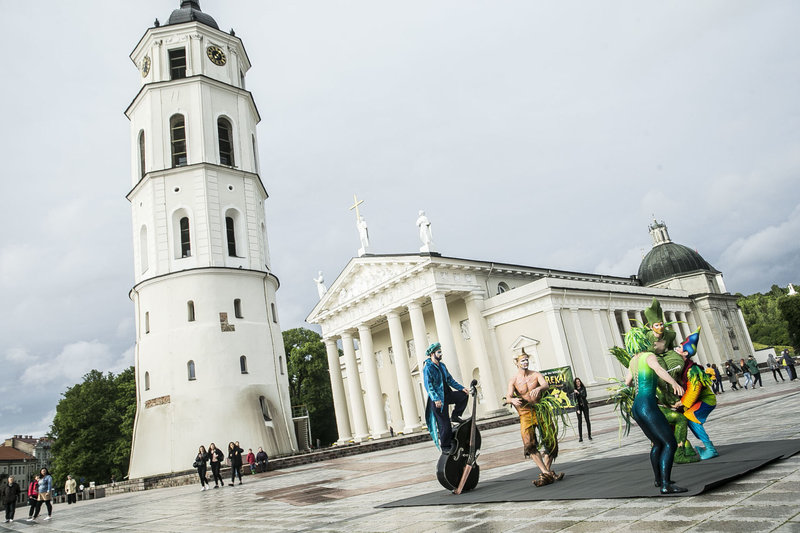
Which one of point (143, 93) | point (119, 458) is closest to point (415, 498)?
point (143, 93)

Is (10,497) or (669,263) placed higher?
(669,263)

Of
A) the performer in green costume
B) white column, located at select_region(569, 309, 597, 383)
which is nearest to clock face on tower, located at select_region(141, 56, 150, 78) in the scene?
white column, located at select_region(569, 309, 597, 383)

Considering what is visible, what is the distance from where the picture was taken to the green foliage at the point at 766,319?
82062 millimetres

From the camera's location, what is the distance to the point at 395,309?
3891 centimetres

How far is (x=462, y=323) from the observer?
40.3m

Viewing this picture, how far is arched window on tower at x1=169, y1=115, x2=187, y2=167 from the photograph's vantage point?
1150 inches

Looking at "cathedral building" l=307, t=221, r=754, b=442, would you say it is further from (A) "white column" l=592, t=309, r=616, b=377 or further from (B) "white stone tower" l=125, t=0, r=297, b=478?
(B) "white stone tower" l=125, t=0, r=297, b=478

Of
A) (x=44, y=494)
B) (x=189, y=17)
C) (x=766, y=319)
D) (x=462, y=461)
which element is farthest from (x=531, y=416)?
(x=766, y=319)

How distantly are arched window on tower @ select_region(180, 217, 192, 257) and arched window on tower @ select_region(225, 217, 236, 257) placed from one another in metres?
1.92

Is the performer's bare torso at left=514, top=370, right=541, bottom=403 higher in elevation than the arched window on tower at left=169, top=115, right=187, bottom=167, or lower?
lower

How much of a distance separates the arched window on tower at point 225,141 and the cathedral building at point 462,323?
13540mm

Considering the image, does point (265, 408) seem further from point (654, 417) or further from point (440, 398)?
point (654, 417)

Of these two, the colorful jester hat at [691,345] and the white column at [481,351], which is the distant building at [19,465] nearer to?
the white column at [481,351]

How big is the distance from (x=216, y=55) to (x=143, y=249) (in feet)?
38.6
